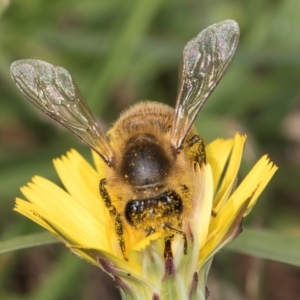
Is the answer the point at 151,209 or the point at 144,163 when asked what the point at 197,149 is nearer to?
the point at 144,163

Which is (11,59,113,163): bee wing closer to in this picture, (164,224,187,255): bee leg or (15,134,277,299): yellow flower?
(15,134,277,299): yellow flower

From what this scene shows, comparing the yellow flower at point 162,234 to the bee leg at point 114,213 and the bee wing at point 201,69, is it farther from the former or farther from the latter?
the bee wing at point 201,69

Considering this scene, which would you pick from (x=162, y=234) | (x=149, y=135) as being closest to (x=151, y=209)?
(x=162, y=234)

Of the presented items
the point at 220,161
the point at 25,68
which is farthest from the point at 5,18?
the point at 220,161

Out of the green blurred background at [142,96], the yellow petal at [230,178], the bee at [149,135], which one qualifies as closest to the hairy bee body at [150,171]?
the bee at [149,135]

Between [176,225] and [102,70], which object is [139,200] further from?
[102,70]

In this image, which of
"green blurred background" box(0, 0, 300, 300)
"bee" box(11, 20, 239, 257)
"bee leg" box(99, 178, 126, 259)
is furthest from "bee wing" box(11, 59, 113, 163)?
"green blurred background" box(0, 0, 300, 300)
